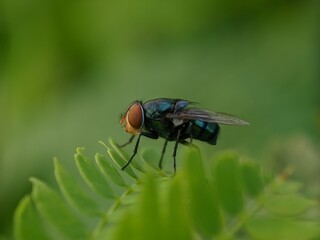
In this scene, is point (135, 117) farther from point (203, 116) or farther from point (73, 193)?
point (73, 193)

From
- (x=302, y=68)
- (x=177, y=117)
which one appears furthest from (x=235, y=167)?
(x=302, y=68)

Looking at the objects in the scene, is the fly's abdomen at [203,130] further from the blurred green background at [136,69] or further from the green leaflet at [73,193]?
the blurred green background at [136,69]

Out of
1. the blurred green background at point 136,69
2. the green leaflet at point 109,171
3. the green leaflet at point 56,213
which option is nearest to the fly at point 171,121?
the green leaflet at point 109,171

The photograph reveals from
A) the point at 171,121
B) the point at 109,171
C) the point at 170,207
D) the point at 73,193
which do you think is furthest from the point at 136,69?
the point at 170,207

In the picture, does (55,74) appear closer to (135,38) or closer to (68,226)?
(135,38)

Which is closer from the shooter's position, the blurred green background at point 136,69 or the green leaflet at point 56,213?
the green leaflet at point 56,213

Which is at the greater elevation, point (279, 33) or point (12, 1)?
point (12, 1)

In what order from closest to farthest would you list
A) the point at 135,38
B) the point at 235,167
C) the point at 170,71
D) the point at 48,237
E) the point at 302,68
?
the point at 48,237
the point at 235,167
the point at 302,68
the point at 170,71
the point at 135,38
